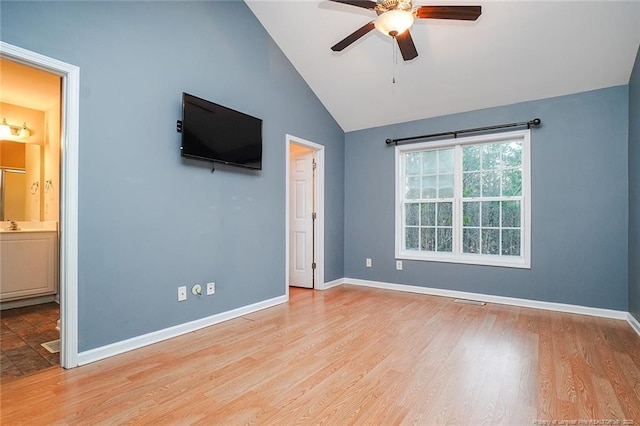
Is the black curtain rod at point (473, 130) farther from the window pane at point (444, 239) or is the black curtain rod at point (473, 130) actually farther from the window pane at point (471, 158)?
the window pane at point (444, 239)

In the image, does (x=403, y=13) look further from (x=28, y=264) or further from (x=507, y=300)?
(x=28, y=264)

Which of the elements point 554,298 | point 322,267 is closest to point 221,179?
point 322,267

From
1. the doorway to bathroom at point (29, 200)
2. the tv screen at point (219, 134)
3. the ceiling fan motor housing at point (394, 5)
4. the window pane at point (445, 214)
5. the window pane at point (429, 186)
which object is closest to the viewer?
the ceiling fan motor housing at point (394, 5)

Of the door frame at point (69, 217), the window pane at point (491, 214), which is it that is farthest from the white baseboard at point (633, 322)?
the door frame at point (69, 217)

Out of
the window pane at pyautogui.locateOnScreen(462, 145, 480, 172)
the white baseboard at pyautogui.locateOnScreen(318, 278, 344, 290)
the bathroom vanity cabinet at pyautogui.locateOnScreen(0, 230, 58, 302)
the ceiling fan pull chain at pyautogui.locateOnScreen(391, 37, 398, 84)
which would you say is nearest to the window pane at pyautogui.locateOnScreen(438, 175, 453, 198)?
the window pane at pyautogui.locateOnScreen(462, 145, 480, 172)

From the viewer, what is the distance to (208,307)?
124 inches

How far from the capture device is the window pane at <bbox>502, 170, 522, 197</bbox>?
3908 millimetres

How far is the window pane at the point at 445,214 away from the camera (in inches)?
172

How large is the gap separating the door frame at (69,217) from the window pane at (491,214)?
14.0ft

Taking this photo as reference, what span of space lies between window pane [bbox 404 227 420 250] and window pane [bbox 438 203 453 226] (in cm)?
36

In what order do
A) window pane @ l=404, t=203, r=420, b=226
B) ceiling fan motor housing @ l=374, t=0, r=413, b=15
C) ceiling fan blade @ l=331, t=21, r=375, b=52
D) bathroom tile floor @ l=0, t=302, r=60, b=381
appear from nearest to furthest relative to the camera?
1. ceiling fan motor housing @ l=374, t=0, r=413, b=15
2. bathroom tile floor @ l=0, t=302, r=60, b=381
3. ceiling fan blade @ l=331, t=21, r=375, b=52
4. window pane @ l=404, t=203, r=420, b=226

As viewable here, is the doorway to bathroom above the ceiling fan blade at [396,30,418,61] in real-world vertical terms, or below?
below

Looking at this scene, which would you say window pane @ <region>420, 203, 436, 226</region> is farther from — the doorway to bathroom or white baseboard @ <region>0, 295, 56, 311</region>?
white baseboard @ <region>0, 295, 56, 311</region>

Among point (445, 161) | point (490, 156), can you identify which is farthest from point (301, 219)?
point (490, 156)
